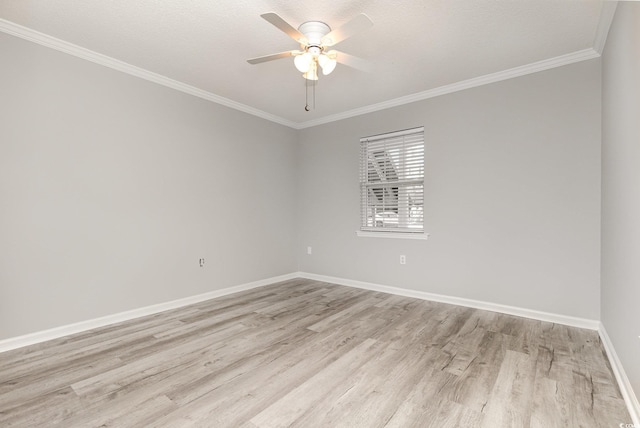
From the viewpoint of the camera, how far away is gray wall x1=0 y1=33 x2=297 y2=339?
246 centimetres

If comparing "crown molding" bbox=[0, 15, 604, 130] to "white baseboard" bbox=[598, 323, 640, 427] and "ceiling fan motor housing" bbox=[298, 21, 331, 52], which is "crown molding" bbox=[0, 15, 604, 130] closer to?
"ceiling fan motor housing" bbox=[298, 21, 331, 52]

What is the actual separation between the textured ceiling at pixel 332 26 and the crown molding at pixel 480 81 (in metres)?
0.07

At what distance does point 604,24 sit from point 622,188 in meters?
1.37

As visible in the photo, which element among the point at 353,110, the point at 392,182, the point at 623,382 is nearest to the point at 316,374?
the point at 623,382

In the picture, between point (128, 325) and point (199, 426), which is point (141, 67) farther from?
point (199, 426)

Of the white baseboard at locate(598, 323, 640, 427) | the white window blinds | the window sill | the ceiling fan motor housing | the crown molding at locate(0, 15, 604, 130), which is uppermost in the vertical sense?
the crown molding at locate(0, 15, 604, 130)

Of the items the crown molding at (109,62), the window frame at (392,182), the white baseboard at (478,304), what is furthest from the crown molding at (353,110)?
the white baseboard at (478,304)

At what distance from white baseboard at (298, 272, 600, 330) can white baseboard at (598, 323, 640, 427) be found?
1.20 ft

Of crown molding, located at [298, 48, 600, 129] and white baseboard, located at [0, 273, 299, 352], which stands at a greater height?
crown molding, located at [298, 48, 600, 129]

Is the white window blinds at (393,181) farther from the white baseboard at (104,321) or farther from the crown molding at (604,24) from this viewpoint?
the white baseboard at (104,321)

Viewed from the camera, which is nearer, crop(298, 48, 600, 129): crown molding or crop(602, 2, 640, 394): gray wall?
crop(602, 2, 640, 394): gray wall

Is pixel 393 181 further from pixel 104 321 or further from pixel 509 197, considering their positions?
pixel 104 321

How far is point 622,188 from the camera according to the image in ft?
6.25

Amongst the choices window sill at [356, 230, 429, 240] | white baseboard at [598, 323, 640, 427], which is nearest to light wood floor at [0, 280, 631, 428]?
white baseboard at [598, 323, 640, 427]
